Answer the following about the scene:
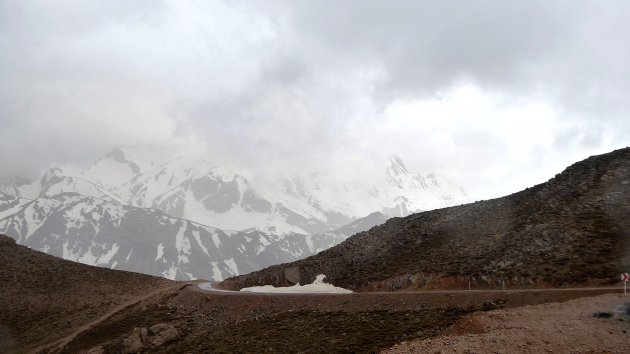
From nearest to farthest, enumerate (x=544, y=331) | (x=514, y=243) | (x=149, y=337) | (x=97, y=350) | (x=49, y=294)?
(x=544, y=331), (x=149, y=337), (x=97, y=350), (x=514, y=243), (x=49, y=294)

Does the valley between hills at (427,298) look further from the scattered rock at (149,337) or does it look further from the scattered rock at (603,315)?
the scattered rock at (603,315)

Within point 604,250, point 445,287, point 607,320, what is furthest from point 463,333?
point 604,250

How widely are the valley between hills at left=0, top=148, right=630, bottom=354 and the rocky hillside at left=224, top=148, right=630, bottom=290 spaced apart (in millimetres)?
183

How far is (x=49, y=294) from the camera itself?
8662cm

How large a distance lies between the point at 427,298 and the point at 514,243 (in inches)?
695

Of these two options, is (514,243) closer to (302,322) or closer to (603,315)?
(603,315)

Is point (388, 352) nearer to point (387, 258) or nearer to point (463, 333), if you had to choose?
point (463, 333)

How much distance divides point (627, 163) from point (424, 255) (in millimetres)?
27563

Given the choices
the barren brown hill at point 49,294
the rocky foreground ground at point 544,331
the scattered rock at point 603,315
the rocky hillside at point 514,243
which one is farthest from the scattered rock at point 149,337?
the scattered rock at point 603,315

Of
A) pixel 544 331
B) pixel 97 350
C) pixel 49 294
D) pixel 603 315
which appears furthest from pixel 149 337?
pixel 49 294

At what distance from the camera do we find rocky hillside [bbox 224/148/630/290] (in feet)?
153

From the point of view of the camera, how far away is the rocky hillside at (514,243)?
1831 inches

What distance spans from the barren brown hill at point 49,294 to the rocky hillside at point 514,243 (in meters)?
32.6

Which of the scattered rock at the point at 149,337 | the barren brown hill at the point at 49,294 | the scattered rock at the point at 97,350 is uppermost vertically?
the barren brown hill at the point at 49,294
